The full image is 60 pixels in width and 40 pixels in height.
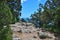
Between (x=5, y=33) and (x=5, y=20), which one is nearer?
(x=5, y=20)

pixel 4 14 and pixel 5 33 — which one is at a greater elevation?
pixel 4 14

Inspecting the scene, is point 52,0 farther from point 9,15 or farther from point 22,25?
point 9,15

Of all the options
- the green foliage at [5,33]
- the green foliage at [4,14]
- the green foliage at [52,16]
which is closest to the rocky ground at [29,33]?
the green foliage at [52,16]

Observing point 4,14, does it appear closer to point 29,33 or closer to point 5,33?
point 5,33

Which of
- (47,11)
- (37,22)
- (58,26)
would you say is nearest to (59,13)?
(58,26)

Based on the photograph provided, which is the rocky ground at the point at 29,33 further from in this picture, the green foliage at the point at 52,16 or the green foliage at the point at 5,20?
the green foliage at the point at 5,20

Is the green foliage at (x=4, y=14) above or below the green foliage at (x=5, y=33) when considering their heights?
above

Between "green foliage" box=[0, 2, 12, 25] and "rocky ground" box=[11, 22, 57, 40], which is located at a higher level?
"green foliage" box=[0, 2, 12, 25]

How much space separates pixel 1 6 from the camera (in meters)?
7.22

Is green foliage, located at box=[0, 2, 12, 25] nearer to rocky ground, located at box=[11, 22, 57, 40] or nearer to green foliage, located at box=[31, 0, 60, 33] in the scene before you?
rocky ground, located at box=[11, 22, 57, 40]

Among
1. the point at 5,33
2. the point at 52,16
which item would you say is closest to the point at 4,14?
the point at 5,33

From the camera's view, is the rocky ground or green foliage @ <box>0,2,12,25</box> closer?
green foliage @ <box>0,2,12,25</box>

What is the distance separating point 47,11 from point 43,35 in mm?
5440

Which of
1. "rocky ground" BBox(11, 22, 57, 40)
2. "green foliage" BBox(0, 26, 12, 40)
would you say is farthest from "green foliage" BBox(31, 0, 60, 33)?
"green foliage" BBox(0, 26, 12, 40)
